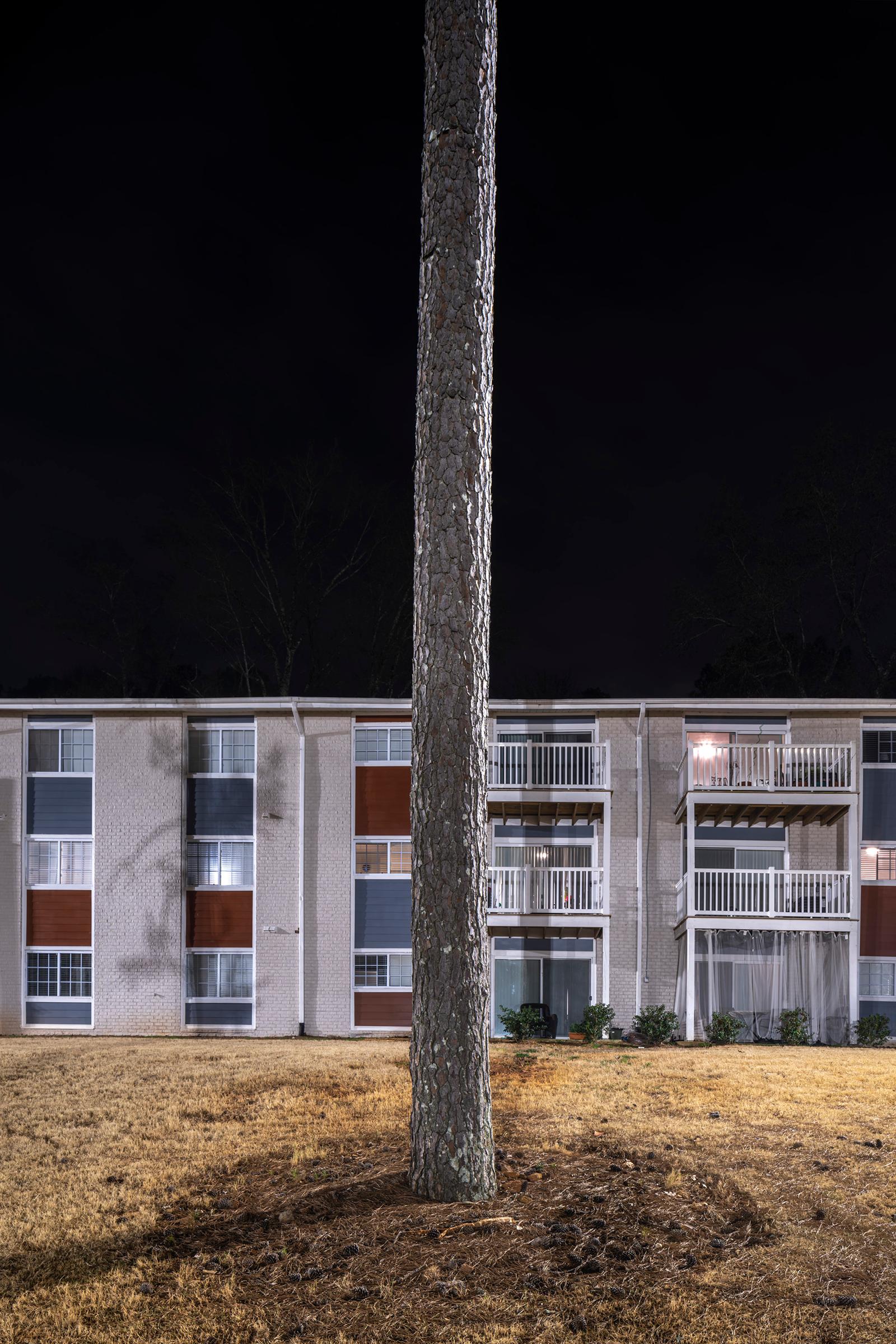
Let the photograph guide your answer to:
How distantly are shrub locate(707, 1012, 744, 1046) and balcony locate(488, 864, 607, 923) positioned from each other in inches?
124

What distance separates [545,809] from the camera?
21.6m

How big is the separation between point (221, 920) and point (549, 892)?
714 cm

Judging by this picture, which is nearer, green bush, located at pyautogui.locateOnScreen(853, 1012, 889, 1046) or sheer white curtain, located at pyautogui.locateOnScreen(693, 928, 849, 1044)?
green bush, located at pyautogui.locateOnScreen(853, 1012, 889, 1046)

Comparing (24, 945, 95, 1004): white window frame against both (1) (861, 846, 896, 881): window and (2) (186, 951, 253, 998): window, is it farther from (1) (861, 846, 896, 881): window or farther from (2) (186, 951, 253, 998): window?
(1) (861, 846, 896, 881): window

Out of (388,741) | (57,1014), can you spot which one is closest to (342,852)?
(388,741)

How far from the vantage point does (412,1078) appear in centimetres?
615

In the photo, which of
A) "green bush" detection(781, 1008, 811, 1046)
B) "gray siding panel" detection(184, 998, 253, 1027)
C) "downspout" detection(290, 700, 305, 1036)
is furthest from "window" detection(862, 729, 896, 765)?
"gray siding panel" detection(184, 998, 253, 1027)

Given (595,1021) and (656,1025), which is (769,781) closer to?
(656,1025)

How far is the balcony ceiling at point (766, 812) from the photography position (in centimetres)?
2005

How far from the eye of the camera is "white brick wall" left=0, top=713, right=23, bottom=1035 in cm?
2178

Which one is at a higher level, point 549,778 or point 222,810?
point 549,778

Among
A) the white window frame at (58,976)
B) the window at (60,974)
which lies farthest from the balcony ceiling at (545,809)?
the window at (60,974)

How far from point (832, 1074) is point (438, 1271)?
8.77 meters

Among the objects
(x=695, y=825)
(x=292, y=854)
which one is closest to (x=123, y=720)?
(x=292, y=854)
